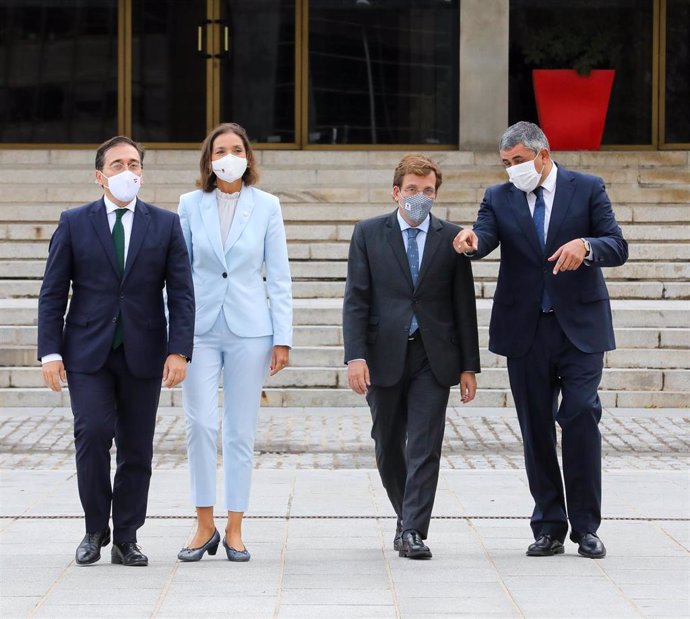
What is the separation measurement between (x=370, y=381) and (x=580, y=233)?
1198mm

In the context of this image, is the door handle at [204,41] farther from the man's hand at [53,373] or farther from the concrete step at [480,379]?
the man's hand at [53,373]

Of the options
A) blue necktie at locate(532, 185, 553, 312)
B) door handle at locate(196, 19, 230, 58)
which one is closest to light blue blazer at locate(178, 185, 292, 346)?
blue necktie at locate(532, 185, 553, 312)

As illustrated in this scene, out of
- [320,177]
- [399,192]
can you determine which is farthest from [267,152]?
[399,192]

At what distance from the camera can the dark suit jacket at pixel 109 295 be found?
6.52m

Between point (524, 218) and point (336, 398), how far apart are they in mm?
5451

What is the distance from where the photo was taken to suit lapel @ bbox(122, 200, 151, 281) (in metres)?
6.56

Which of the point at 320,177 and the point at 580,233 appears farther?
the point at 320,177

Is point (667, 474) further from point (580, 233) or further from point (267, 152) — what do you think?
point (267, 152)

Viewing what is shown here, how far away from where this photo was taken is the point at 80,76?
18938mm

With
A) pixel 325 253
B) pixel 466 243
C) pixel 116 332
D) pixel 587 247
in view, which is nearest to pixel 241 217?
pixel 116 332

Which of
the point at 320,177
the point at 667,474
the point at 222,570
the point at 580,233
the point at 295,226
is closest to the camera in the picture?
the point at 222,570

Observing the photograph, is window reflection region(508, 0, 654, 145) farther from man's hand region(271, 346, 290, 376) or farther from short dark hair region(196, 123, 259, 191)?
man's hand region(271, 346, 290, 376)

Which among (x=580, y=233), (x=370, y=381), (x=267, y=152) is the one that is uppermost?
(x=267, y=152)

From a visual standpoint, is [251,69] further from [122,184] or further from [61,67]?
[122,184]
